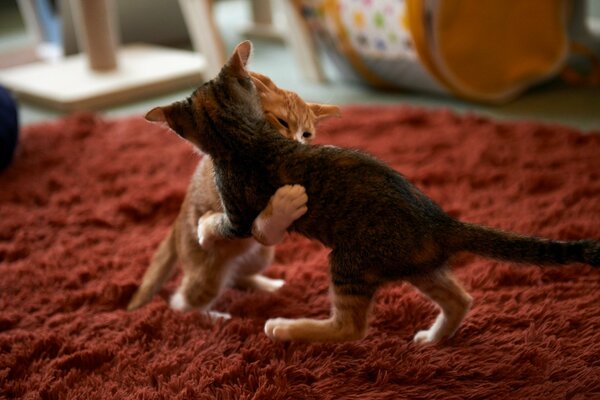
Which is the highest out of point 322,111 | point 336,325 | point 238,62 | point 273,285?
point 238,62

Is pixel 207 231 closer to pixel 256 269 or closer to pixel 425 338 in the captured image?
pixel 256 269

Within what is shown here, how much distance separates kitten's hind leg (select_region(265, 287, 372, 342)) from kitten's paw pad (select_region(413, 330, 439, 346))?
0.38ft

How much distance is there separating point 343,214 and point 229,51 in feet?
7.44

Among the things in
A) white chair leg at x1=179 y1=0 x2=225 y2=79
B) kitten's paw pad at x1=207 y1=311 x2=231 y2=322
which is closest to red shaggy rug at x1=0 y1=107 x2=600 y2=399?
kitten's paw pad at x1=207 y1=311 x2=231 y2=322

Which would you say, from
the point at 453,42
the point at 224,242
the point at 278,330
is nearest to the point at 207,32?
the point at 453,42

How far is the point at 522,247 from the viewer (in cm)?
88

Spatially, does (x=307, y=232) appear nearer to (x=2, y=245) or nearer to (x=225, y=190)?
(x=225, y=190)

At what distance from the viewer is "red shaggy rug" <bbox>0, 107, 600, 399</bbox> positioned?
98 centimetres

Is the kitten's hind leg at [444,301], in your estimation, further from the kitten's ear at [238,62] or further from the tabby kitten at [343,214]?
the kitten's ear at [238,62]

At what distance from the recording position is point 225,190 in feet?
3.25

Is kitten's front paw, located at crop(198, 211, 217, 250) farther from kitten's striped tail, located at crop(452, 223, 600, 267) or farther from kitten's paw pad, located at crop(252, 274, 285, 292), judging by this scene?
kitten's striped tail, located at crop(452, 223, 600, 267)

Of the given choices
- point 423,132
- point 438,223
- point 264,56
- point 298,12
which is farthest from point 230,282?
point 264,56

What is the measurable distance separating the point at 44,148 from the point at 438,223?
A: 58.8 inches

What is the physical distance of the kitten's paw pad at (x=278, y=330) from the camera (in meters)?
1.03
